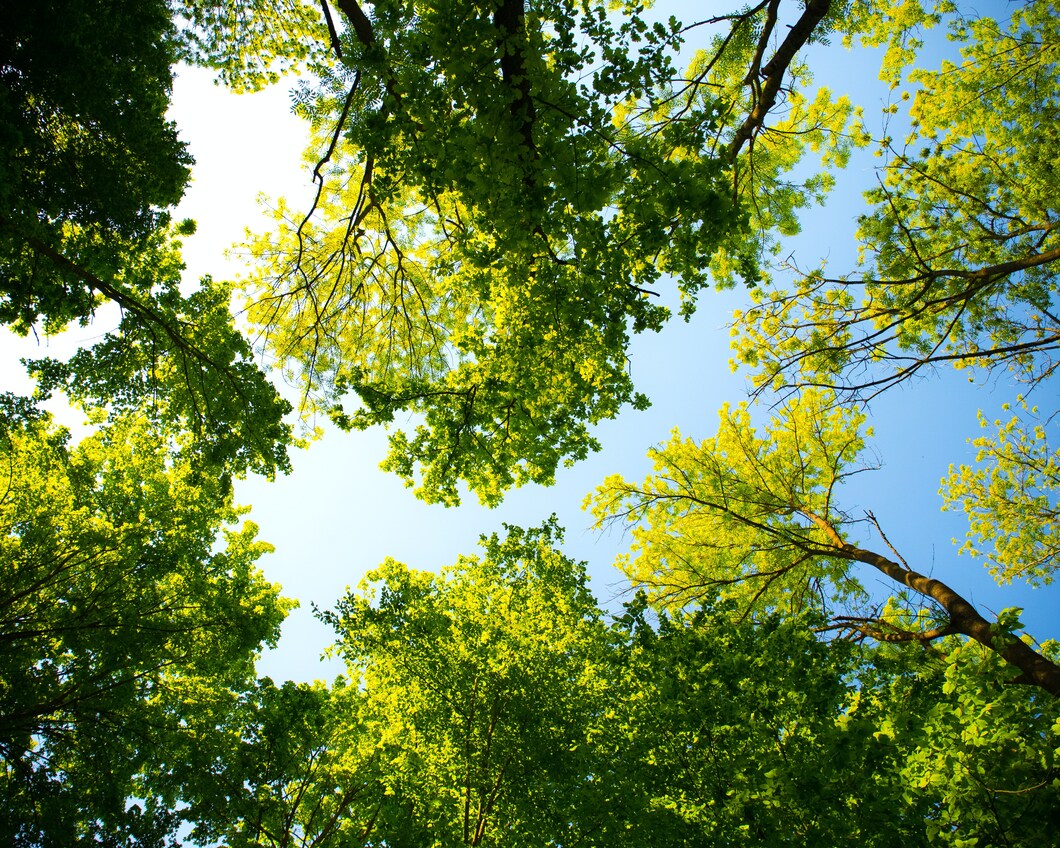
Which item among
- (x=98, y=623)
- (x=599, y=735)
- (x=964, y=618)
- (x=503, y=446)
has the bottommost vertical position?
(x=599, y=735)

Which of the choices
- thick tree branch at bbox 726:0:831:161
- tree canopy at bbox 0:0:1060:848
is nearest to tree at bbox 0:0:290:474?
tree canopy at bbox 0:0:1060:848

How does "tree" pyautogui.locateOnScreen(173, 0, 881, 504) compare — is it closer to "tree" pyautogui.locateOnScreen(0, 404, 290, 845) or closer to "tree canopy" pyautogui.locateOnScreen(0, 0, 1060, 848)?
"tree canopy" pyautogui.locateOnScreen(0, 0, 1060, 848)

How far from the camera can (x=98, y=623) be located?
24.2 feet

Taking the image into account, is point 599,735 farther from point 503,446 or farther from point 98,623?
point 98,623

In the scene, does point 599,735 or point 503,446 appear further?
point 503,446

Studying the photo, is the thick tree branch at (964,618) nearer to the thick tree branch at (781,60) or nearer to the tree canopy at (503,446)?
the tree canopy at (503,446)

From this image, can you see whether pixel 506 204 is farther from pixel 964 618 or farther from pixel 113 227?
pixel 964 618

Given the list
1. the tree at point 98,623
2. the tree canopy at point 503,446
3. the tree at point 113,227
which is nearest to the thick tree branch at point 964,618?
the tree canopy at point 503,446

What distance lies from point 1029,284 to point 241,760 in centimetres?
1328

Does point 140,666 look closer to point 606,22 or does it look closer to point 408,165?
point 408,165


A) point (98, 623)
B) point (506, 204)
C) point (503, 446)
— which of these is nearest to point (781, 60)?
point (506, 204)

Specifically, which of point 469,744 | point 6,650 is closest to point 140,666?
point 6,650

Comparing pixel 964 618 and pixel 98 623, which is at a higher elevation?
pixel 98 623

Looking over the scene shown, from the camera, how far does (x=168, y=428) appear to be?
6.96 m
